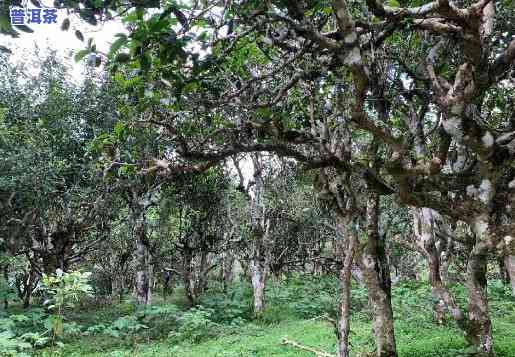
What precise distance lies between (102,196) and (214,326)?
6.01 m

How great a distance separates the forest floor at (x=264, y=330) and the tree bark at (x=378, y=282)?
1.42 meters

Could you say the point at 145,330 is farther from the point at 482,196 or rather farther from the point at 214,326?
the point at 482,196

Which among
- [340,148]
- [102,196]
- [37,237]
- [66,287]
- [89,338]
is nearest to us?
[66,287]

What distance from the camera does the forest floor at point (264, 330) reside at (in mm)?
11086

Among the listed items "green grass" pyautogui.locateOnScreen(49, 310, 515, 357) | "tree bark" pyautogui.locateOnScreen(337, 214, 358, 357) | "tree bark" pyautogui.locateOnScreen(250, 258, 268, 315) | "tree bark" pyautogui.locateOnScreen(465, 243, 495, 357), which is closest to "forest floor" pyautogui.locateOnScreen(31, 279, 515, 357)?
"green grass" pyautogui.locateOnScreen(49, 310, 515, 357)

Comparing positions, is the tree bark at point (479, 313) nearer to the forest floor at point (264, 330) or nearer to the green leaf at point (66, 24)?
the forest floor at point (264, 330)

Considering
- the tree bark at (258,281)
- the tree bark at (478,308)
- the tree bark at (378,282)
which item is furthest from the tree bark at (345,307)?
the tree bark at (258,281)

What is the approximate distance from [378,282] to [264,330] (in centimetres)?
876

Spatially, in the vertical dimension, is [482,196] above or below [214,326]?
above

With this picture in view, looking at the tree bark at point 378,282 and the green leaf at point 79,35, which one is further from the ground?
the green leaf at point 79,35

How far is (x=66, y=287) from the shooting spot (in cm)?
479

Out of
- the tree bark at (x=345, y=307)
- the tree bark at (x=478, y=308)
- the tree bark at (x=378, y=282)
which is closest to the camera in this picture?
the tree bark at (x=345, y=307)

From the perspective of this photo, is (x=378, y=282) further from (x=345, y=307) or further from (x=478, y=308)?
(x=478, y=308)

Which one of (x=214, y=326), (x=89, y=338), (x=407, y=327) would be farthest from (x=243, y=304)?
(x=407, y=327)
